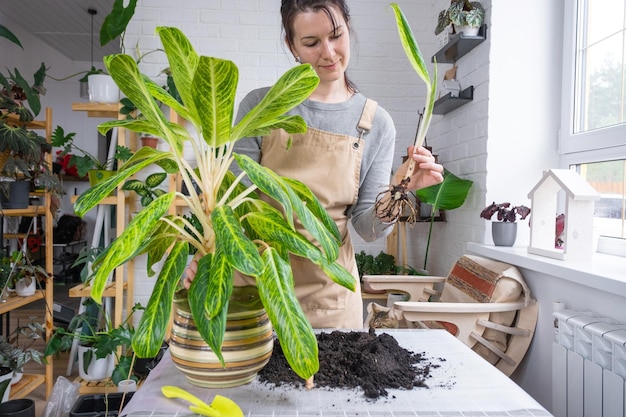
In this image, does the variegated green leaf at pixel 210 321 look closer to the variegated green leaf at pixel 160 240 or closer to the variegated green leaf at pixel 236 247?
the variegated green leaf at pixel 236 247

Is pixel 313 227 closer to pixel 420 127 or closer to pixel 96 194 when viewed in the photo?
pixel 96 194

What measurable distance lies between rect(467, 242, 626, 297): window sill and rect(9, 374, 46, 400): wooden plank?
2.55 metres

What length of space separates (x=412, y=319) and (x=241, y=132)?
1.29 metres

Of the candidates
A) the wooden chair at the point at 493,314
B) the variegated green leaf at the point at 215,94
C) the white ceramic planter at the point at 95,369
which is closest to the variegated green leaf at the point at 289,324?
the variegated green leaf at the point at 215,94

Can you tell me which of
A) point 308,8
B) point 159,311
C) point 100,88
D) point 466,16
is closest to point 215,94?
point 159,311

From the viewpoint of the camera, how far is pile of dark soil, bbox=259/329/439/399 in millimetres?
843

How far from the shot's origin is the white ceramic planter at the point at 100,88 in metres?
2.97

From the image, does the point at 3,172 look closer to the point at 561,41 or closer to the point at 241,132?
the point at 241,132

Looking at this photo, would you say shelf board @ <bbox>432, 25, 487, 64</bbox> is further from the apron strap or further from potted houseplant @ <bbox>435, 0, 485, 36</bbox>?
the apron strap

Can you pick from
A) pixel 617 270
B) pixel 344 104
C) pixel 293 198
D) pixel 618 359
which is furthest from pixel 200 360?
pixel 617 270

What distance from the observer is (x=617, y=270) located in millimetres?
1608

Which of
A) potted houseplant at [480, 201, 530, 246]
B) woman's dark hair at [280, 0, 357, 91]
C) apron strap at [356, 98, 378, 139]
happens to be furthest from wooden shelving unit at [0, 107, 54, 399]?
potted houseplant at [480, 201, 530, 246]

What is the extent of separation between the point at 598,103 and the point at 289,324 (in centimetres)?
199

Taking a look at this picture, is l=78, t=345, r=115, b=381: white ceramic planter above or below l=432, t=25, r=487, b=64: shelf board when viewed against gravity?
below
